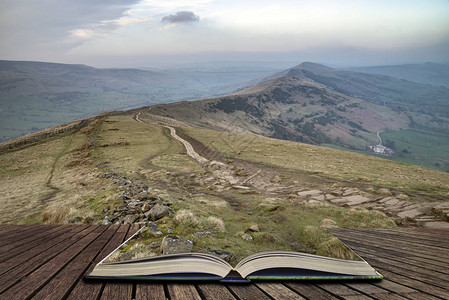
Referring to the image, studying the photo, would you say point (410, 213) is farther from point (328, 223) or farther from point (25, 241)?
point (25, 241)

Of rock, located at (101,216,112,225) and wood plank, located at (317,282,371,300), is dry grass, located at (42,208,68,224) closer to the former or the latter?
rock, located at (101,216,112,225)

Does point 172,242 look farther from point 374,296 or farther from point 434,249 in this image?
point 434,249

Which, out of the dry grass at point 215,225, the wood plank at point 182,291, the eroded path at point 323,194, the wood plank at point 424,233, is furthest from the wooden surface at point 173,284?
the eroded path at point 323,194

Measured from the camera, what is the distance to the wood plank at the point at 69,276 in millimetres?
2863

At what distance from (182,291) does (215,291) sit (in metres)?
0.42

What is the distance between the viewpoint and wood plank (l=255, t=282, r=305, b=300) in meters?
2.86

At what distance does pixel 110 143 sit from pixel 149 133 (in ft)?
37.5

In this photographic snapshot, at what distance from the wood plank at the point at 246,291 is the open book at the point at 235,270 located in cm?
8

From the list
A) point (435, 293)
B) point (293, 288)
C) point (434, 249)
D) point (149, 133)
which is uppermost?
point (293, 288)

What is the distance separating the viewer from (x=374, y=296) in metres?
2.96

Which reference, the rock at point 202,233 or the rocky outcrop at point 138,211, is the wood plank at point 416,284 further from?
the rocky outcrop at point 138,211

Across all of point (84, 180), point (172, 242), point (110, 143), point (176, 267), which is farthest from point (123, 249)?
point (110, 143)

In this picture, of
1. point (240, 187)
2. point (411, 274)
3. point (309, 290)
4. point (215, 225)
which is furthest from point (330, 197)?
point (309, 290)

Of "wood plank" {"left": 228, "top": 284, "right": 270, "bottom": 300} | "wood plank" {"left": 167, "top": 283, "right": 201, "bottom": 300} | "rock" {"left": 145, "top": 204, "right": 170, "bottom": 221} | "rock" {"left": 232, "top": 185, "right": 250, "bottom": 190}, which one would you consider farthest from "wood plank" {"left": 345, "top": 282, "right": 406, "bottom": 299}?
→ "rock" {"left": 232, "top": 185, "right": 250, "bottom": 190}
